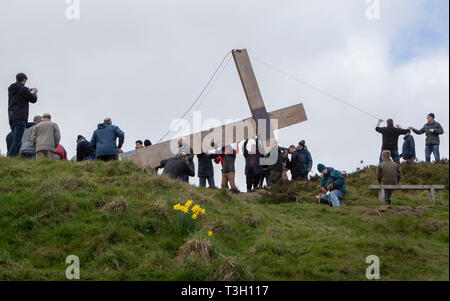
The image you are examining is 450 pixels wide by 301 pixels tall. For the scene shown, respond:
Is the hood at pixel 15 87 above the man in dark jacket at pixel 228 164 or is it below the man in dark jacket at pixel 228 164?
above

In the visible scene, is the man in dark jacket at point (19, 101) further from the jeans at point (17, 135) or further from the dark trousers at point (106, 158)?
the dark trousers at point (106, 158)

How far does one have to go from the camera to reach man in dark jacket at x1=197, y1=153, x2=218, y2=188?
1847 cm

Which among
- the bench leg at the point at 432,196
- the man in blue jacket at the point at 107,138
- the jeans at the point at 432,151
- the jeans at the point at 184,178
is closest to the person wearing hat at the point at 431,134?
the jeans at the point at 432,151

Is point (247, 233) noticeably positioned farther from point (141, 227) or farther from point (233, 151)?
point (233, 151)

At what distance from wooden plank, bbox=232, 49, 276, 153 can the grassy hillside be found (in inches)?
135

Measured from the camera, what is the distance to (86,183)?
13633 mm

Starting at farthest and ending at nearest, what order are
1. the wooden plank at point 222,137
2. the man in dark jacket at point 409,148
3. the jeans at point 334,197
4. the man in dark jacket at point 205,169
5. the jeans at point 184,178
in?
the man in dark jacket at point 409,148 < the man in dark jacket at point 205,169 < the wooden plank at point 222,137 < the jeans at point 184,178 < the jeans at point 334,197

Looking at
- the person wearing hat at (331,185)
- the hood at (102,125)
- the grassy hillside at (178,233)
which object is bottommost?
the grassy hillside at (178,233)

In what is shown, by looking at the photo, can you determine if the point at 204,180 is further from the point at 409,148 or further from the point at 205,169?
the point at 409,148

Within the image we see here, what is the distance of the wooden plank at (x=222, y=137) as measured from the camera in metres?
18.0

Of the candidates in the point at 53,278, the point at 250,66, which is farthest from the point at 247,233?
the point at 250,66

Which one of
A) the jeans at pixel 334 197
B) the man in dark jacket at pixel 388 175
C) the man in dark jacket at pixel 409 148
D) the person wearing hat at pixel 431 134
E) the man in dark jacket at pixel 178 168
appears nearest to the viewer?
the man in dark jacket at pixel 178 168

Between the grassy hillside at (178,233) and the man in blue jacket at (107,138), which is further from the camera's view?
the man in blue jacket at (107,138)

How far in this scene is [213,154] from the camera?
1872 cm
